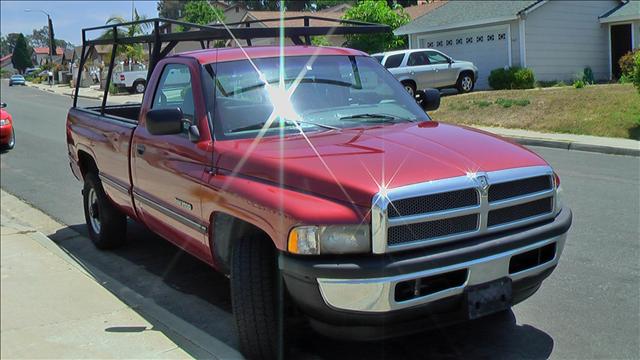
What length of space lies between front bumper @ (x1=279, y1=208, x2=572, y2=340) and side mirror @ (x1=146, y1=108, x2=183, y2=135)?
4.44 ft

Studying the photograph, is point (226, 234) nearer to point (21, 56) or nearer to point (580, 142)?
point (580, 142)

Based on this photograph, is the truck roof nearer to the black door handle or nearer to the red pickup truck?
the red pickup truck

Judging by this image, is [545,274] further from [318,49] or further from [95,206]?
[95,206]

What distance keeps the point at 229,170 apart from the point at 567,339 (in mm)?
2338

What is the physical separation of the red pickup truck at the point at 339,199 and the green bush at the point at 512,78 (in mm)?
19077

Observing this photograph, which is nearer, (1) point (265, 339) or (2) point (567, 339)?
(1) point (265, 339)

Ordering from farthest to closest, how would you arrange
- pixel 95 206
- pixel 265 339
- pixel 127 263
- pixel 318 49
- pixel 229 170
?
1. pixel 95 206
2. pixel 127 263
3. pixel 318 49
4. pixel 229 170
5. pixel 265 339

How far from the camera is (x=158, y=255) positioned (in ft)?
20.5

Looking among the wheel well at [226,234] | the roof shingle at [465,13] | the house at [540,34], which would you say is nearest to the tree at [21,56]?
the roof shingle at [465,13]

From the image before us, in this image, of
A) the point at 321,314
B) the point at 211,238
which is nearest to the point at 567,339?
the point at 321,314

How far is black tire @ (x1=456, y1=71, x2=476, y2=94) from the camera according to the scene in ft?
73.2

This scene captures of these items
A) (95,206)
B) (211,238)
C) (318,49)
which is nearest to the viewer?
(211,238)

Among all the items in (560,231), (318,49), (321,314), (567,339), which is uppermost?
(318,49)

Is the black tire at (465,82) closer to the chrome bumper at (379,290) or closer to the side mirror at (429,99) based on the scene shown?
the side mirror at (429,99)
